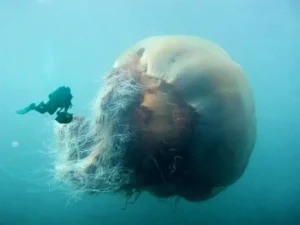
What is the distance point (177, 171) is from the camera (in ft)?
9.54

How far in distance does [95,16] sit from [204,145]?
41.0 feet

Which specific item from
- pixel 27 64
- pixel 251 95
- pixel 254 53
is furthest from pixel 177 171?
pixel 254 53

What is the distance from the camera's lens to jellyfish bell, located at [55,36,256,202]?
108 inches

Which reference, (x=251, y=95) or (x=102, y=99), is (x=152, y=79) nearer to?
(x=102, y=99)

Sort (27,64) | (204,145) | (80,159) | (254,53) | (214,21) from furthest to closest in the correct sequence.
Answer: (254,53), (27,64), (214,21), (80,159), (204,145)

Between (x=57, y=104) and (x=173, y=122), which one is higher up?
(x=57, y=104)

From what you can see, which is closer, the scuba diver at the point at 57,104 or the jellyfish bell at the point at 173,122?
the jellyfish bell at the point at 173,122

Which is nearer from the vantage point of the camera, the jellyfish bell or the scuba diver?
the jellyfish bell

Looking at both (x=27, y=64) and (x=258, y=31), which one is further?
(x=27, y=64)

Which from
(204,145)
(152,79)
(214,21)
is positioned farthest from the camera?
(214,21)

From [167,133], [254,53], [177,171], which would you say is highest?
[254,53]

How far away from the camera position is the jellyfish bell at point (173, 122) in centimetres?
275

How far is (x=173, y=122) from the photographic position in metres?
2.81

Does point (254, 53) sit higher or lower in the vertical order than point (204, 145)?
higher
